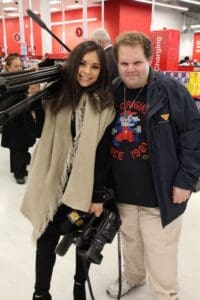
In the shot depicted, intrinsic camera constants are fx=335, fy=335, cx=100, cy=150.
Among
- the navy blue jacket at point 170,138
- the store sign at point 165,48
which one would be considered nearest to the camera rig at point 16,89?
the navy blue jacket at point 170,138

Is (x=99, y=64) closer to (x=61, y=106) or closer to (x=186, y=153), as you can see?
(x=61, y=106)

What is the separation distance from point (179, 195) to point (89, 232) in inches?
16.4

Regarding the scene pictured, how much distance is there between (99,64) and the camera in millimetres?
1331

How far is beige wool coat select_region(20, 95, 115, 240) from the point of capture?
133 cm

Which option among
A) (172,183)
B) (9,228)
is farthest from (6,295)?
(172,183)

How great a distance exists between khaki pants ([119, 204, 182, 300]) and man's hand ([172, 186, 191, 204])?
11 centimetres

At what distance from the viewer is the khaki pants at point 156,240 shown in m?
1.51

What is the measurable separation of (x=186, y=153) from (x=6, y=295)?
1.26 metres

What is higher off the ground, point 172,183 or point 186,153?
point 186,153

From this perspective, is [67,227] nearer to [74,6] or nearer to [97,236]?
[97,236]

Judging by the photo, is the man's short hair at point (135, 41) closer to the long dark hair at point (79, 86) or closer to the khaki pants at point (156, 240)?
the long dark hair at point (79, 86)

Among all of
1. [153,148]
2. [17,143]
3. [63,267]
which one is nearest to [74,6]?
[17,143]

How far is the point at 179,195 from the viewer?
142cm

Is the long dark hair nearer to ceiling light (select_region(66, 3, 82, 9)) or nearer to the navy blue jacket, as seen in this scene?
the navy blue jacket
